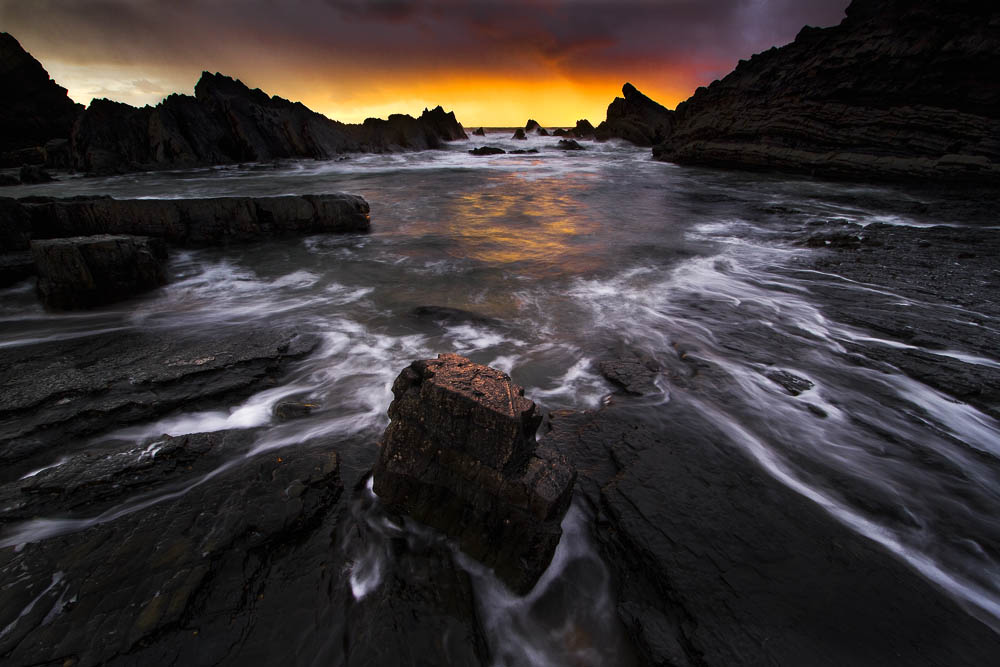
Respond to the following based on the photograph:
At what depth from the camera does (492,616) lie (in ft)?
8.10

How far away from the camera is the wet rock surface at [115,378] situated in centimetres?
347

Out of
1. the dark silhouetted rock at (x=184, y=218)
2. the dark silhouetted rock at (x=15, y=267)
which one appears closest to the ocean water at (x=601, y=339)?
the dark silhouetted rock at (x=15, y=267)

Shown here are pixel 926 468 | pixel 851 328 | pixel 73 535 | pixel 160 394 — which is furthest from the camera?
pixel 851 328

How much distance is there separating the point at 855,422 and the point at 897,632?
244cm

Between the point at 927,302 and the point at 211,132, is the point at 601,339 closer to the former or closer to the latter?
the point at 927,302

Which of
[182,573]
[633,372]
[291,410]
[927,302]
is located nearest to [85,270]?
[291,410]

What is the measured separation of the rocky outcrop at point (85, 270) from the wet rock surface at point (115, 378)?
1378 mm

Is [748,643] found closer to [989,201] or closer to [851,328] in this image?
[851,328]

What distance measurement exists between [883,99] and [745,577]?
88.8 ft

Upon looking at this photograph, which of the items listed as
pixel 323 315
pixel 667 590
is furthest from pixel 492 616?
pixel 323 315

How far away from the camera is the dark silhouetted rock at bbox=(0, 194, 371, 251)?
7.41 meters

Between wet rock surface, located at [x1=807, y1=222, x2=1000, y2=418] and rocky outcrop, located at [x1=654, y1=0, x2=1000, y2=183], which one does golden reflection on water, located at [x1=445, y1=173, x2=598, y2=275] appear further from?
rocky outcrop, located at [x1=654, y1=0, x2=1000, y2=183]

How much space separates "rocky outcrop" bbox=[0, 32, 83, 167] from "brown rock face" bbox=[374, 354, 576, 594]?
5147 cm

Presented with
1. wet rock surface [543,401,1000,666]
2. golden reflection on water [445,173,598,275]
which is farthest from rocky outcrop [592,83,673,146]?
wet rock surface [543,401,1000,666]
